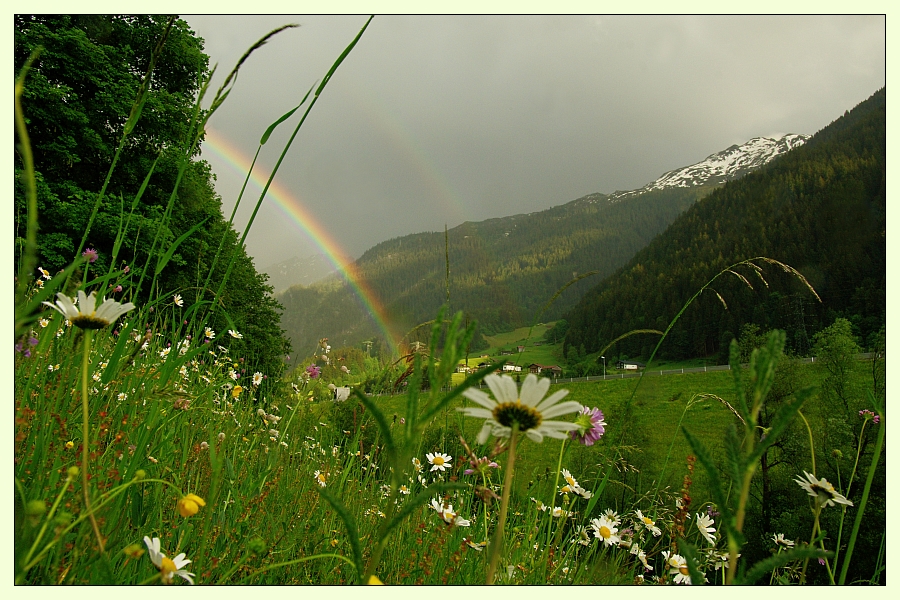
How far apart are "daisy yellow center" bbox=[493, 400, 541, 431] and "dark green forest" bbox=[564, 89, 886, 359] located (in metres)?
34.6

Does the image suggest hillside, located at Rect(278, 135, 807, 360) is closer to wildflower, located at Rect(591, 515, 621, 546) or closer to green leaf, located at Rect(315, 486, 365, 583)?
wildflower, located at Rect(591, 515, 621, 546)

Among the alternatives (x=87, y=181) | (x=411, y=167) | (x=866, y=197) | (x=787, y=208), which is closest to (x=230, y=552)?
(x=87, y=181)

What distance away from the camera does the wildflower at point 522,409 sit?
60 cm

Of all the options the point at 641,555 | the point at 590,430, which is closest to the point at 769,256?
the point at 641,555

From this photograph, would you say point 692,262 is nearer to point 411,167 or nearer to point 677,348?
point 677,348

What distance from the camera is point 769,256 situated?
67875mm

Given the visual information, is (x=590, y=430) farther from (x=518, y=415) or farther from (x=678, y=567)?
(x=518, y=415)

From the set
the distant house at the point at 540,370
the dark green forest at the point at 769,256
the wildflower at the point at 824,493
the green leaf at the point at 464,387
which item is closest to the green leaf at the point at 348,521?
the green leaf at the point at 464,387

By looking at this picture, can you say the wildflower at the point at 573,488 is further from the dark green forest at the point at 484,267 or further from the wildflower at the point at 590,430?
the dark green forest at the point at 484,267

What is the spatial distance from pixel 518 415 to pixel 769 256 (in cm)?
8138

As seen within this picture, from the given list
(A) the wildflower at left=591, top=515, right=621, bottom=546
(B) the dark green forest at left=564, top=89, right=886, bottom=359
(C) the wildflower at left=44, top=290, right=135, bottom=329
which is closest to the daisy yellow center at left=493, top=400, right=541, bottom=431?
(C) the wildflower at left=44, top=290, right=135, bottom=329

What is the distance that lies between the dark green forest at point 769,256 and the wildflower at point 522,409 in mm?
34607

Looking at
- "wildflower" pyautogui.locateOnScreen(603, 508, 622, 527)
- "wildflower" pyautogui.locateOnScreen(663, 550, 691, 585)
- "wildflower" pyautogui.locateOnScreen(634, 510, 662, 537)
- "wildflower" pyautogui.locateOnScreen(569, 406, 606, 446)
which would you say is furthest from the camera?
"wildflower" pyautogui.locateOnScreen(603, 508, 622, 527)

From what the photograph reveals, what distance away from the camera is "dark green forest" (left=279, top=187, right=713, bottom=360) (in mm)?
94812
